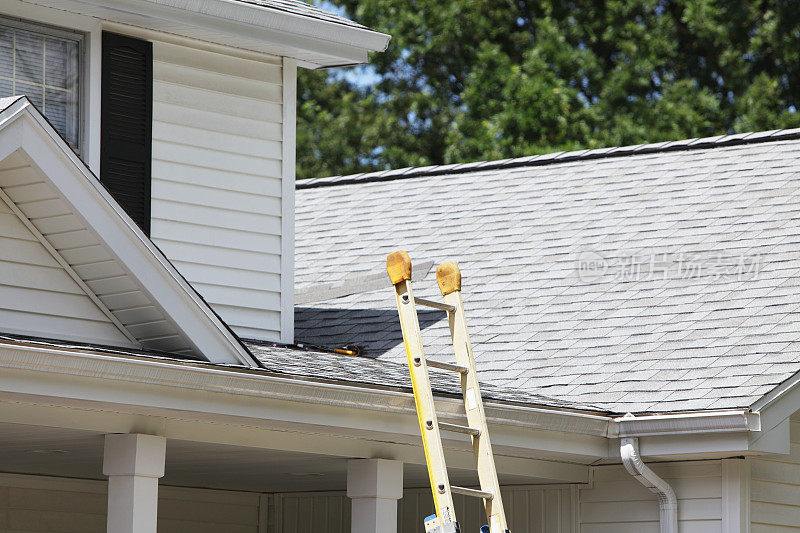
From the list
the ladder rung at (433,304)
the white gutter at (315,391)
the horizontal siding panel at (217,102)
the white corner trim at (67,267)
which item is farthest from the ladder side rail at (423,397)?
the horizontal siding panel at (217,102)

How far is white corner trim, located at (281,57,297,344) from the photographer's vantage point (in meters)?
10.6

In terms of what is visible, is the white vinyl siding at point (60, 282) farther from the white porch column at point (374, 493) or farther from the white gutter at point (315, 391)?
the white porch column at point (374, 493)

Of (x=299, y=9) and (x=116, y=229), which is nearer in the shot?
(x=116, y=229)

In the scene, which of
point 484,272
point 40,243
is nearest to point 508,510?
point 484,272

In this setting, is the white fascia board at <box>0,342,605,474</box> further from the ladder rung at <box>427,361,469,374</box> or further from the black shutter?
the black shutter

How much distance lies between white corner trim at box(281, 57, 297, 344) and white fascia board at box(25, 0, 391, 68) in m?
0.24

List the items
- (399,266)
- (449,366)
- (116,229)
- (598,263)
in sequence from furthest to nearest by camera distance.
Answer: (598,263) < (116,229) < (399,266) < (449,366)

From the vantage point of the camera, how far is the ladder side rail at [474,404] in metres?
7.43

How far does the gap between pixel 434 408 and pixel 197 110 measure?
381 centimetres

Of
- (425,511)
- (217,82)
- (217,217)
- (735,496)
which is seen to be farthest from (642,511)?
(217,82)

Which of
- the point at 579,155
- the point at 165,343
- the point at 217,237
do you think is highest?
the point at 579,155

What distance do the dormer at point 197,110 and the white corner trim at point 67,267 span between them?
1211mm

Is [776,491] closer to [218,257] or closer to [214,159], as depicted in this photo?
[218,257]

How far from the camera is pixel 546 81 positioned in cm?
2648
